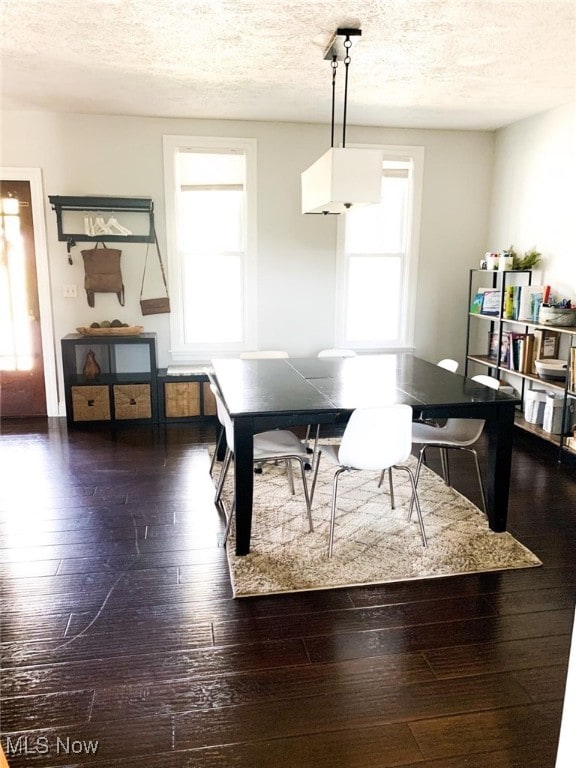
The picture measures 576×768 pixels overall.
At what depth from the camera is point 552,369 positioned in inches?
174

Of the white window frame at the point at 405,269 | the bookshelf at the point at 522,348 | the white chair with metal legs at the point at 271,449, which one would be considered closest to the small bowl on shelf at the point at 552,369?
the bookshelf at the point at 522,348

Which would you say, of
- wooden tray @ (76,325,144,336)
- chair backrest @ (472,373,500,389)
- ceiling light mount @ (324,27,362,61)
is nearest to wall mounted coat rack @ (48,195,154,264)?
wooden tray @ (76,325,144,336)

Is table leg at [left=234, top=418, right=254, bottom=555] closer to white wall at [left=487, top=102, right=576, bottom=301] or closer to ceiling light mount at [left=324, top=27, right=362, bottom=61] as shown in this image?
ceiling light mount at [left=324, top=27, right=362, bottom=61]

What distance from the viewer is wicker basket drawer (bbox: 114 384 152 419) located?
515 cm

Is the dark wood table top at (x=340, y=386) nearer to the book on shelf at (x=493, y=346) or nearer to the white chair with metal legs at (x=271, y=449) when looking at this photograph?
the white chair with metal legs at (x=271, y=449)

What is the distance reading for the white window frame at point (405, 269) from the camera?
548 centimetres

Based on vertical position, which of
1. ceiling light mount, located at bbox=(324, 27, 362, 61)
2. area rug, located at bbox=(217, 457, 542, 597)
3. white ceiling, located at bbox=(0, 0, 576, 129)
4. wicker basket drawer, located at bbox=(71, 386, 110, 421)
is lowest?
area rug, located at bbox=(217, 457, 542, 597)

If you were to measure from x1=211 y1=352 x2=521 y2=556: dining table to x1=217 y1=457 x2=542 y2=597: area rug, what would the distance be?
0.18m

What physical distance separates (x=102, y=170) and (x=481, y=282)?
3.78 m

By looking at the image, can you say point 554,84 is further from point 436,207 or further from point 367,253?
point 367,253

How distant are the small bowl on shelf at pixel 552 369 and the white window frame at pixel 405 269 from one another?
1.55m

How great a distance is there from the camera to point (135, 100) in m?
4.53

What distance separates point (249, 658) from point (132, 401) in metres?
3.40

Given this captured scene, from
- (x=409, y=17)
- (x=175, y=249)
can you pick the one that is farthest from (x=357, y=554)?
(x=175, y=249)
